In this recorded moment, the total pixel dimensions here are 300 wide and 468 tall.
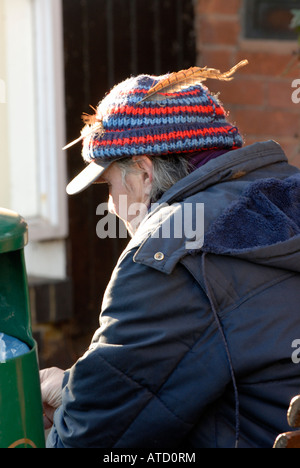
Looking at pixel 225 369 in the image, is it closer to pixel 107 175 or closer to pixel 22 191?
pixel 107 175

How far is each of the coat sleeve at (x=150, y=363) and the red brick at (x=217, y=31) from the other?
263 centimetres

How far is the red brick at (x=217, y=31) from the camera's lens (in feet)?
13.3

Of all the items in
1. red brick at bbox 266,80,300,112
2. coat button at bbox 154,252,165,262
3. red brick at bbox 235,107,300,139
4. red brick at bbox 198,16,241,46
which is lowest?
coat button at bbox 154,252,165,262

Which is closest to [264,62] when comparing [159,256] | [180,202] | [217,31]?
[217,31]

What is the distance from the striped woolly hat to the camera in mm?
1869

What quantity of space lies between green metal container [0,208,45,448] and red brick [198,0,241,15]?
2.59m

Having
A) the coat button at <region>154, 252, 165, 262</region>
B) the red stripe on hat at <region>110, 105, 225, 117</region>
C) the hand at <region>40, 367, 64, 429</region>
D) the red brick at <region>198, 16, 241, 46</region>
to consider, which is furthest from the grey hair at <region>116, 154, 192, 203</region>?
the red brick at <region>198, 16, 241, 46</region>

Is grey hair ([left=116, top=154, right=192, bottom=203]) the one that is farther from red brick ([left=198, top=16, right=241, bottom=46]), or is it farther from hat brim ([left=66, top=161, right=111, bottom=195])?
red brick ([left=198, top=16, right=241, bottom=46])

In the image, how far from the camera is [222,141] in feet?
6.26

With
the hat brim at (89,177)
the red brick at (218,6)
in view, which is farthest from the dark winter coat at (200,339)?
the red brick at (218,6)

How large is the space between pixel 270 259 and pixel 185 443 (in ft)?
1.44

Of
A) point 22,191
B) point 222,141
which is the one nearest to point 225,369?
point 222,141

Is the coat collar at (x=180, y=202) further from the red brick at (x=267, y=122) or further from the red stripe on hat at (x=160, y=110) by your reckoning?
the red brick at (x=267, y=122)
